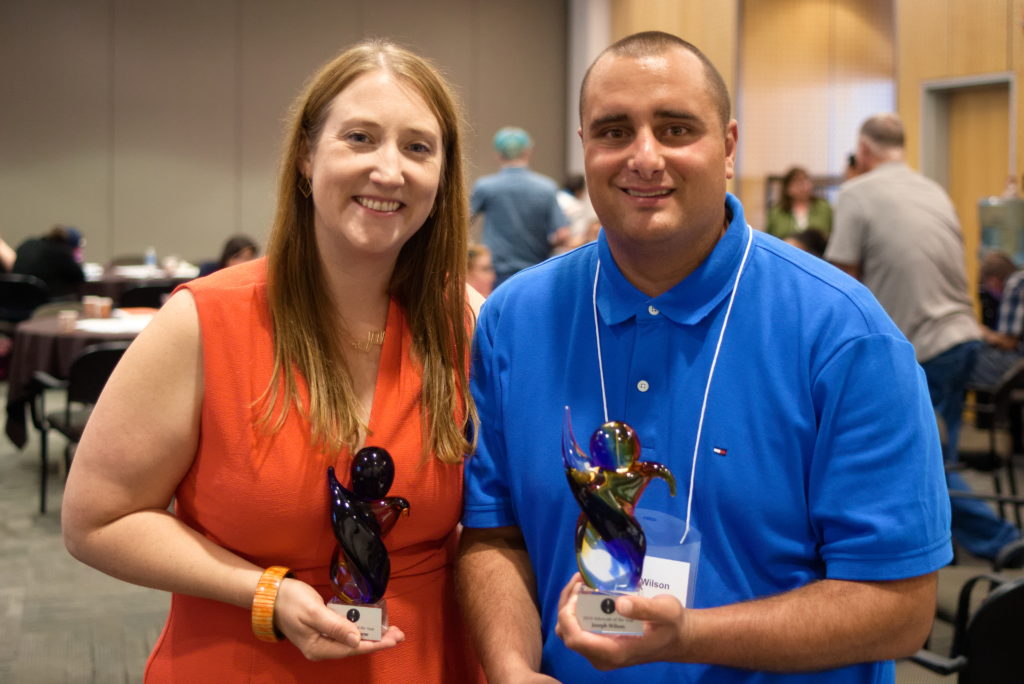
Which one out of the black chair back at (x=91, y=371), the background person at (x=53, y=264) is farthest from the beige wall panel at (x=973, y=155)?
the background person at (x=53, y=264)

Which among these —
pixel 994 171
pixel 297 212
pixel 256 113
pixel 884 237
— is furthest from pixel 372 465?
pixel 256 113

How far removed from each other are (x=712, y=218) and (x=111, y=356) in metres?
3.98

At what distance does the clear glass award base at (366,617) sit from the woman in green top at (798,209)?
700cm

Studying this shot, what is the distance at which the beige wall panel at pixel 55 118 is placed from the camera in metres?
10.2

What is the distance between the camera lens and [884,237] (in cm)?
445

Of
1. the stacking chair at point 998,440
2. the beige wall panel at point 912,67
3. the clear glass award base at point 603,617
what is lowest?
the stacking chair at point 998,440

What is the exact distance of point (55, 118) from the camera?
10406mm

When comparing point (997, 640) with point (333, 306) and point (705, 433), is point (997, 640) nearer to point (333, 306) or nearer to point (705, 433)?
point (705, 433)

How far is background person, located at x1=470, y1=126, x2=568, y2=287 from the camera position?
283 inches

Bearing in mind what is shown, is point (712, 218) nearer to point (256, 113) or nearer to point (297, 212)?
point (297, 212)

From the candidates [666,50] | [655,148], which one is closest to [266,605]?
[655,148]

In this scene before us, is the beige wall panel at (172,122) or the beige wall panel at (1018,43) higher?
the beige wall panel at (172,122)

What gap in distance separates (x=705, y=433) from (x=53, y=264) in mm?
7887

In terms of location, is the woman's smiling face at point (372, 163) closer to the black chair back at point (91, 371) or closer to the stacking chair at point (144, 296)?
the black chair back at point (91, 371)
